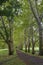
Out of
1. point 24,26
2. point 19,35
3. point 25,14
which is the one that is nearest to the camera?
point 25,14

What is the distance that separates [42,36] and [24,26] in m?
11.1

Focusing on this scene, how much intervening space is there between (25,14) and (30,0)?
764cm

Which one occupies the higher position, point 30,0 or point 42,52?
point 30,0

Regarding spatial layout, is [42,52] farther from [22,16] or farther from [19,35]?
[19,35]

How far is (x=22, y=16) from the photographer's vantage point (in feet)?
105

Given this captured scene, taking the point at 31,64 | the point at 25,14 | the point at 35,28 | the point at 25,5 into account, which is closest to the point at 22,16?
the point at 25,14

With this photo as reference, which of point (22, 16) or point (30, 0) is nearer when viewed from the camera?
point (30, 0)

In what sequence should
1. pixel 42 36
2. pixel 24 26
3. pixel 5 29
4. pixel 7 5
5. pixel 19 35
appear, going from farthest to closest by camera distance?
1. pixel 19 35
2. pixel 24 26
3. pixel 5 29
4. pixel 7 5
5. pixel 42 36

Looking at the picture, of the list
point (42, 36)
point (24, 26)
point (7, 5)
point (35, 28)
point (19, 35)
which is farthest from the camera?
point (19, 35)

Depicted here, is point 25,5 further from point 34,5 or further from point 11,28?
point 34,5

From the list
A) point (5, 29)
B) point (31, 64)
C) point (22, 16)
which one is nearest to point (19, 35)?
point (22, 16)

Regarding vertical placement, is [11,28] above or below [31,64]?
above

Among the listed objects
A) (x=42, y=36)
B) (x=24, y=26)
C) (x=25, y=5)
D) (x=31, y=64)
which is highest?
(x=25, y=5)

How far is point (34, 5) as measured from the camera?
23891mm
